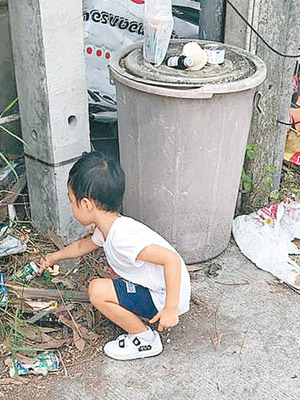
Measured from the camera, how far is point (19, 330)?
2723mm

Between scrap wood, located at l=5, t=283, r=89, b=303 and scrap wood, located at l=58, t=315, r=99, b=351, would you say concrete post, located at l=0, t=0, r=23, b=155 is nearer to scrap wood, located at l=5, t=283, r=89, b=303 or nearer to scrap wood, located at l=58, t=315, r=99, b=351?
scrap wood, located at l=5, t=283, r=89, b=303

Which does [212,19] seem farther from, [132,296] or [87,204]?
[132,296]

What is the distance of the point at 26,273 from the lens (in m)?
3.00

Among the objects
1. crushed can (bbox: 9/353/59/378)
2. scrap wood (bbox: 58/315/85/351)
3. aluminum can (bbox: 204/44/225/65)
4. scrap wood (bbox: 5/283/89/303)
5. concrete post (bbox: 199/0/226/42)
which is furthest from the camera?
concrete post (bbox: 199/0/226/42)

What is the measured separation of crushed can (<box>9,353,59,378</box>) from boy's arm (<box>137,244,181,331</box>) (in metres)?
0.48

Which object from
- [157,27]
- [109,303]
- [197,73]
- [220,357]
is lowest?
[220,357]

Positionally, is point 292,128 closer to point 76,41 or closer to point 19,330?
point 76,41

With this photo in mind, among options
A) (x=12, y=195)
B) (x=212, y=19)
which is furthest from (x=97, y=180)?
(x=212, y=19)

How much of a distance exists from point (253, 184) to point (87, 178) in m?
1.44

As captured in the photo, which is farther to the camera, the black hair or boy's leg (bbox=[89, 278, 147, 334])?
boy's leg (bbox=[89, 278, 147, 334])

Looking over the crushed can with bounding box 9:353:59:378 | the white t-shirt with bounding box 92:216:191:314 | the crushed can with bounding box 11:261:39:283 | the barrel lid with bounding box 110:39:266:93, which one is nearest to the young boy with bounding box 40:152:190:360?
the white t-shirt with bounding box 92:216:191:314

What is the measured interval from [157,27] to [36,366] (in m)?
1.53

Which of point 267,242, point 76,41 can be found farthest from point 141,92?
point 267,242

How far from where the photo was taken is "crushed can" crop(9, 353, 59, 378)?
259cm
